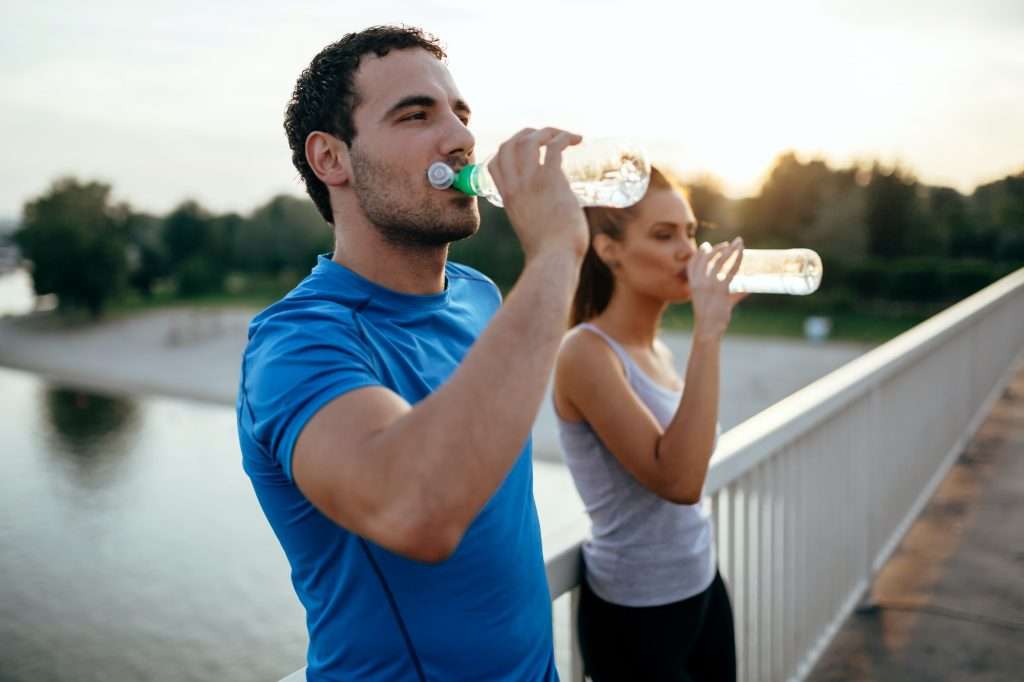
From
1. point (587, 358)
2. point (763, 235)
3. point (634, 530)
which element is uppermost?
point (587, 358)

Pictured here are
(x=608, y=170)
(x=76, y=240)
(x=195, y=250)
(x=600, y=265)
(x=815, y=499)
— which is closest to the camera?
(x=608, y=170)

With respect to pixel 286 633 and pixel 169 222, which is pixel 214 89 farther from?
pixel 286 633

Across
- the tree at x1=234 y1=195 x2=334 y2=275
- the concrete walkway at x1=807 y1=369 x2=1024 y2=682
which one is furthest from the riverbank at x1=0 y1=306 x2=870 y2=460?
the concrete walkway at x1=807 y1=369 x2=1024 y2=682

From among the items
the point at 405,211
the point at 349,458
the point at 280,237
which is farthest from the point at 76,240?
the point at 349,458

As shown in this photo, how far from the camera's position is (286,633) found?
2334cm

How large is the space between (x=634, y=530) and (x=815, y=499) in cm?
115

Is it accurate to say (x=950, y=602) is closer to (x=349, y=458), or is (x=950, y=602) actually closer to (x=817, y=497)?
(x=817, y=497)

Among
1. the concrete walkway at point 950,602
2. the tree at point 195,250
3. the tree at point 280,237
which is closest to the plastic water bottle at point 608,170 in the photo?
the concrete walkway at point 950,602

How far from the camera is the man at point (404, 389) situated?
2.55ft

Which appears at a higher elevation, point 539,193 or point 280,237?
point 539,193

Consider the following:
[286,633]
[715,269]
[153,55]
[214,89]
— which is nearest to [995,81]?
[286,633]

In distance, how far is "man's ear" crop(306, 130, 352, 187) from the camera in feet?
3.67

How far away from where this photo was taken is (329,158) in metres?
1.14

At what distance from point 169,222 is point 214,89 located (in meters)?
9.60
